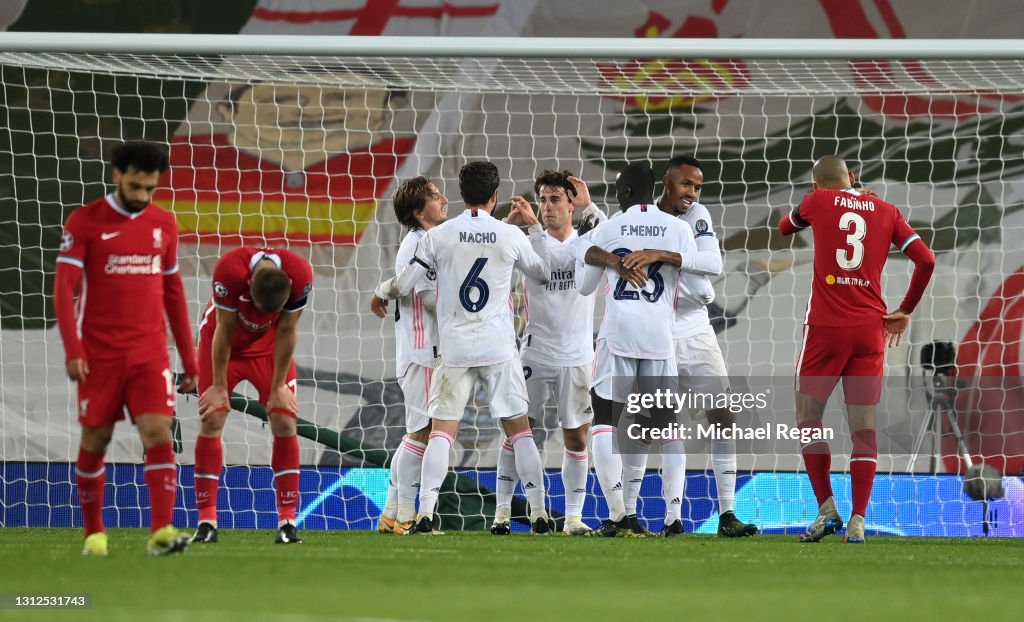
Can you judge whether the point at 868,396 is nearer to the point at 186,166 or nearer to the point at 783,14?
the point at 783,14

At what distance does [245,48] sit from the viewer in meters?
8.12

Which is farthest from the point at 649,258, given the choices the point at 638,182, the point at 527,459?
the point at 527,459

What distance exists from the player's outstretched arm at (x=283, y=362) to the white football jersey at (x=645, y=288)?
1919 mm

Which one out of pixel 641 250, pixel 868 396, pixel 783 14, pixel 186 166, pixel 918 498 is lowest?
pixel 918 498

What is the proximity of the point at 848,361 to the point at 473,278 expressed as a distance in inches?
82.0

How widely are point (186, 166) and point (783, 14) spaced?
17.2ft

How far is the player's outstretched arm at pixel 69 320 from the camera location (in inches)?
206

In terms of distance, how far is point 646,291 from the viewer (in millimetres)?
7363

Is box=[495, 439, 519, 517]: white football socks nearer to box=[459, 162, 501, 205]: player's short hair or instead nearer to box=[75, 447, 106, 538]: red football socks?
box=[459, 162, 501, 205]: player's short hair

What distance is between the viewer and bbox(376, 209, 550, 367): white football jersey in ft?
23.8

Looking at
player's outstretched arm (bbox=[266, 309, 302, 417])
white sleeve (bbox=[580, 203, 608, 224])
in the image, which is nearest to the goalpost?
white sleeve (bbox=[580, 203, 608, 224])

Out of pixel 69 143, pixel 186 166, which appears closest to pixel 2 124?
pixel 69 143

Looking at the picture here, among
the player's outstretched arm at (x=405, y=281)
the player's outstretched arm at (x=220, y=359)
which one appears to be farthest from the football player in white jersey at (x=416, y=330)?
the player's outstretched arm at (x=220, y=359)

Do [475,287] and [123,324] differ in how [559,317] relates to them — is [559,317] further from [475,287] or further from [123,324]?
[123,324]
